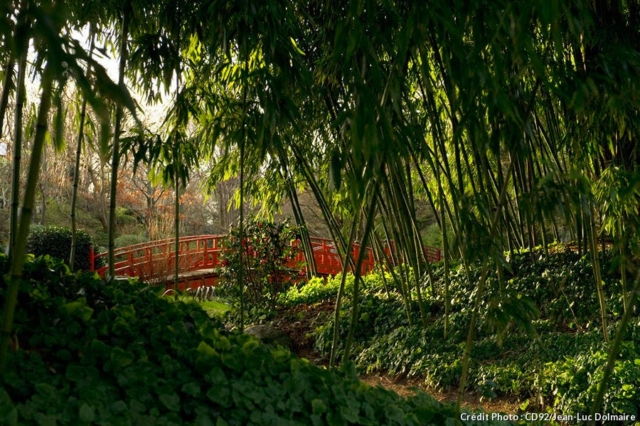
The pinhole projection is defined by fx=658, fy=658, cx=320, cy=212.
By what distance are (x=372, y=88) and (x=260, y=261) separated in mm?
3829

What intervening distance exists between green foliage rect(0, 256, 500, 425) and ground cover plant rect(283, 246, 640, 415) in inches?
42.4

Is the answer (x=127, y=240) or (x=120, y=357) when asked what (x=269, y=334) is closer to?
(x=120, y=357)

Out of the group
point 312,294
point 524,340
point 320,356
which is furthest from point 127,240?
point 524,340

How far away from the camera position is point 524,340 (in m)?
4.09

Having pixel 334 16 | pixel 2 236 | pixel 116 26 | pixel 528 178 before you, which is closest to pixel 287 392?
pixel 334 16

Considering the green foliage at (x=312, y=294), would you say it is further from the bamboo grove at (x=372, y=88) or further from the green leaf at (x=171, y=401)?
the green leaf at (x=171, y=401)

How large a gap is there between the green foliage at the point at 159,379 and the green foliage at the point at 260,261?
12.9 ft

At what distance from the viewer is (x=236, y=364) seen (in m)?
1.94

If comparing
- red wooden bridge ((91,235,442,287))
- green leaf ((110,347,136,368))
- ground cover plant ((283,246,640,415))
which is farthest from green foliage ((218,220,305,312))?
green leaf ((110,347,136,368))

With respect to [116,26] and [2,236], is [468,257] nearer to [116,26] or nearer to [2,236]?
[116,26]

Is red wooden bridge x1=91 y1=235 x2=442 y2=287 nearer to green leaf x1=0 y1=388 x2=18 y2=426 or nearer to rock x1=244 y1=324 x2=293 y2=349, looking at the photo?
rock x1=244 y1=324 x2=293 y2=349

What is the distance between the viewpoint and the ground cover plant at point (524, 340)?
331 centimetres

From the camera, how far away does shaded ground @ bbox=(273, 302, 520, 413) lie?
357cm

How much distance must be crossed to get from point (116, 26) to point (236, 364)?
8.13 ft
